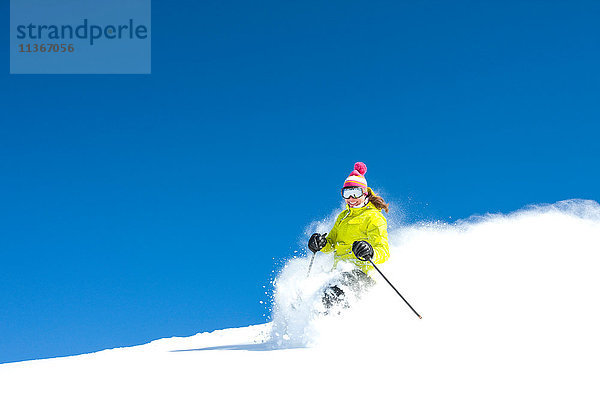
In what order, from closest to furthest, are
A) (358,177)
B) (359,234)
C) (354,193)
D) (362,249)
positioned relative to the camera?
(362,249)
(359,234)
(354,193)
(358,177)

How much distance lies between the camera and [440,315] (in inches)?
221

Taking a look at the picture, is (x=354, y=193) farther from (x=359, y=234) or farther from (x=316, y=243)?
(x=316, y=243)

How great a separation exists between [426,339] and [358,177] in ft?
7.93

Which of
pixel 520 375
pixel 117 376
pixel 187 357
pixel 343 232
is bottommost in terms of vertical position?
pixel 520 375

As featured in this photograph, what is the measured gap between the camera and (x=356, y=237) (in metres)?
5.78

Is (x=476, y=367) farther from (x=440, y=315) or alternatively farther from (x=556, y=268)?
(x=556, y=268)

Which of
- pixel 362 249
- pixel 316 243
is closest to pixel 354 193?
pixel 316 243

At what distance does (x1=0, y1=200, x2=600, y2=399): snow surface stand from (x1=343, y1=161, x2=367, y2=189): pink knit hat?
881 mm

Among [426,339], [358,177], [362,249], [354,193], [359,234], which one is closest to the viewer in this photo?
[426,339]

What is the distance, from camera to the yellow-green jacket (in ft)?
17.8

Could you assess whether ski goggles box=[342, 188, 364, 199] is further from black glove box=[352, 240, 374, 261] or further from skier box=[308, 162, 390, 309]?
black glove box=[352, 240, 374, 261]

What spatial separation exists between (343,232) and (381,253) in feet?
2.48

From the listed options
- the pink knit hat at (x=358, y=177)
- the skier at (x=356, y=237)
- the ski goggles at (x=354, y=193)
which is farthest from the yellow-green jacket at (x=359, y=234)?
the pink knit hat at (x=358, y=177)

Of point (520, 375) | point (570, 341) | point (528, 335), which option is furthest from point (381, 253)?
point (520, 375)
